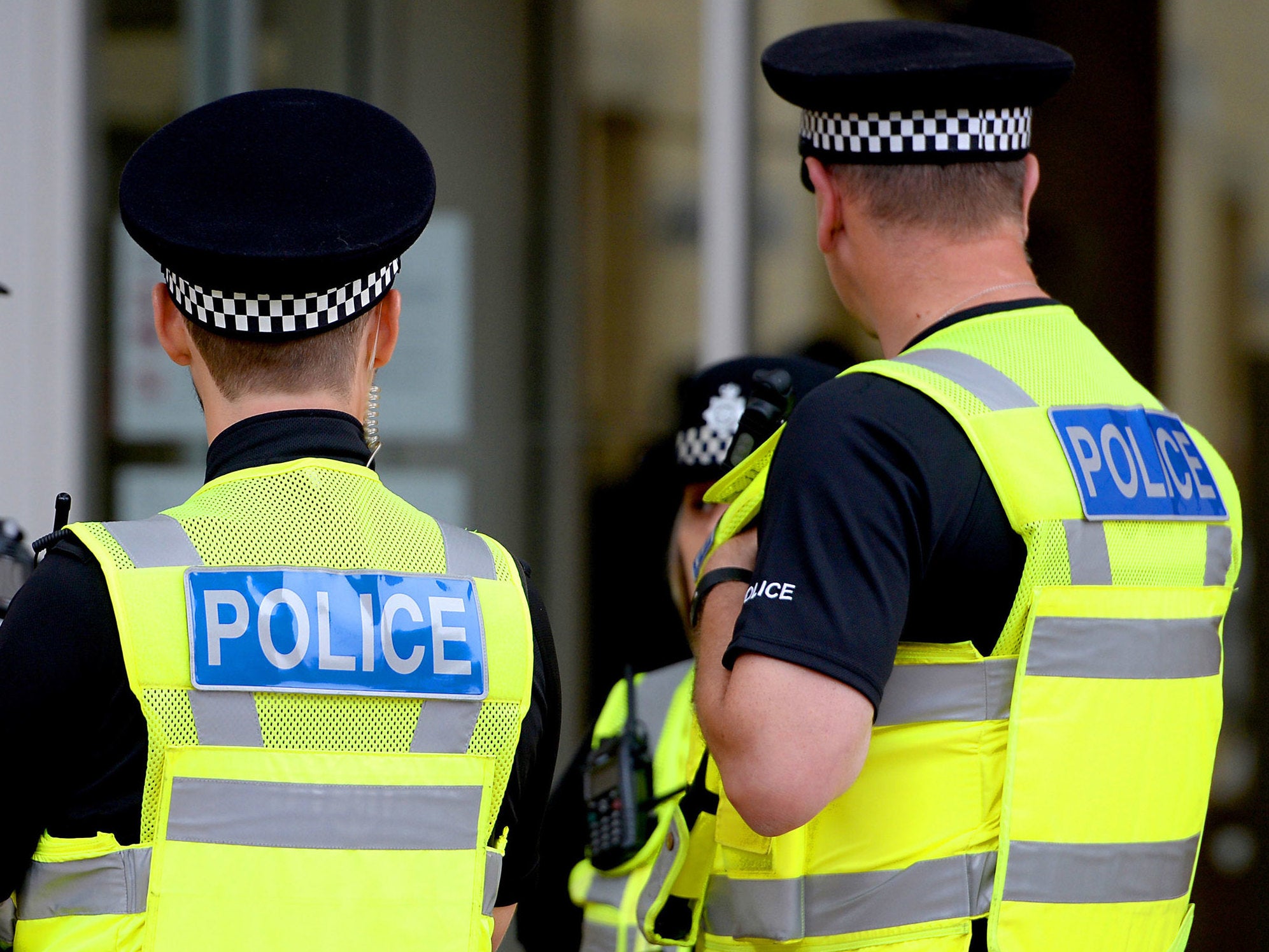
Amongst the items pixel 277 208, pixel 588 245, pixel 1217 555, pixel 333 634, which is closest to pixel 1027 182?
pixel 1217 555

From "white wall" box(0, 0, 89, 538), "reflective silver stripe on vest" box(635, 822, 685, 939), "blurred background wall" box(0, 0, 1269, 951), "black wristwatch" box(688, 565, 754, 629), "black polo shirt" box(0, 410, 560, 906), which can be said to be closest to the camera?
"black polo shirt" box(0, 410, 560, 906)

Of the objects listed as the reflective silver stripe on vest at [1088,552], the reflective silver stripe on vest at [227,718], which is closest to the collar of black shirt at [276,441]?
the reflective silver stripe on vest at [227,718]

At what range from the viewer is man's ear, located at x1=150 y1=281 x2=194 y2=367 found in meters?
1.59

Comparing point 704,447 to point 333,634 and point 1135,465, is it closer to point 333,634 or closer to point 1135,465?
point 1135,465

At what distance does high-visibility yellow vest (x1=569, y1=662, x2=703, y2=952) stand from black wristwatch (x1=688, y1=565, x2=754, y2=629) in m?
0.64

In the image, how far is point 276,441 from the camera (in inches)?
60.7

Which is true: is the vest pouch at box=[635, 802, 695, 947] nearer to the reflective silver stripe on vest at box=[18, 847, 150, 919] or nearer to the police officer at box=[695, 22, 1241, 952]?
the police officer at box=[695, 22, 1241, 952]

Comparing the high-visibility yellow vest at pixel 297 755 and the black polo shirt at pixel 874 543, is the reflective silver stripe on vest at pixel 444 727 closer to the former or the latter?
the high-visibility yellow vest at pixel 297 755

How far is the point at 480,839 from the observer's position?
1.54 meters

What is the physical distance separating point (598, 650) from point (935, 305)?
3185 mm

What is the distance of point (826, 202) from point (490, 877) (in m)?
1.01

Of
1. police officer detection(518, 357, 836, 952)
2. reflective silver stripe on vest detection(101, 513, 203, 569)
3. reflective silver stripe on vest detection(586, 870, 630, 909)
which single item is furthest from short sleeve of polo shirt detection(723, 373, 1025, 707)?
reflective silver stripe on vest detection(586, 870, 630, 909)

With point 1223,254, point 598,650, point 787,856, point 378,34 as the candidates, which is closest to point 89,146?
point 378,34

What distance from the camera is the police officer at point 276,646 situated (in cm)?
140
